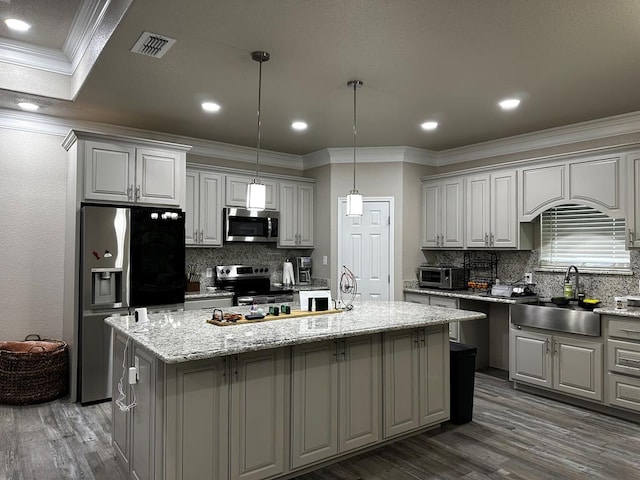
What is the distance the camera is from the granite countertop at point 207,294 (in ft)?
15.8

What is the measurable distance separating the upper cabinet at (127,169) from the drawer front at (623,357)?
4191 mm

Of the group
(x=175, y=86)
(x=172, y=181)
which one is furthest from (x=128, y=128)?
(x=175, y=86)

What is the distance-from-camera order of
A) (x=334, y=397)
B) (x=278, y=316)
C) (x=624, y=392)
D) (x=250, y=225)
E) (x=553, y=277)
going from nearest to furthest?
(x=334, y=397)
(x=278, y=316)
(x=624, y=392)
(x=553, y=277)
(x=250, y=225)

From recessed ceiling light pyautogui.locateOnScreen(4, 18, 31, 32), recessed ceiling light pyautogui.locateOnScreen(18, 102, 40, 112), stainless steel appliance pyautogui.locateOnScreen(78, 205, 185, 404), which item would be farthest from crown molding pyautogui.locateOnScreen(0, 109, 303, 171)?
recessed ceiling light pyautogui.locateOnScreen(4, 18, 31, 32)

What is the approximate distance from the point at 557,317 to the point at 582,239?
3.46 ft

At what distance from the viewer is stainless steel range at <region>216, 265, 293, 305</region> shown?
531 centimetres

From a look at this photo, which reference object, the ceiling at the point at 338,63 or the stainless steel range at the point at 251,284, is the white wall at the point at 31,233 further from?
the stainless steel range at the point at 251,284

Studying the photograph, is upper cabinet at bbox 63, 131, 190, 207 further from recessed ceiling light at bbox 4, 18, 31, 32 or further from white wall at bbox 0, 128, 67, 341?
recessed ceiling light at bbox 4, 18, 31, 32

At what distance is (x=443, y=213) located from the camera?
5801 millimetres

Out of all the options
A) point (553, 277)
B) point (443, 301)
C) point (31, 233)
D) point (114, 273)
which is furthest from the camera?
point (443, 301)

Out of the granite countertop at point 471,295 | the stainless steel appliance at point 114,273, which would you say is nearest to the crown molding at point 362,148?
the stainless steel appliance at point 114,273

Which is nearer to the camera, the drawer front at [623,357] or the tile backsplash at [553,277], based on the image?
the drawer front at [623,357]

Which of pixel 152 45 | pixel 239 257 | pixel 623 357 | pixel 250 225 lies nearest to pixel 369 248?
pixel 250 225

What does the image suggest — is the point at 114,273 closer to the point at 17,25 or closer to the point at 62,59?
the point at 62,59
